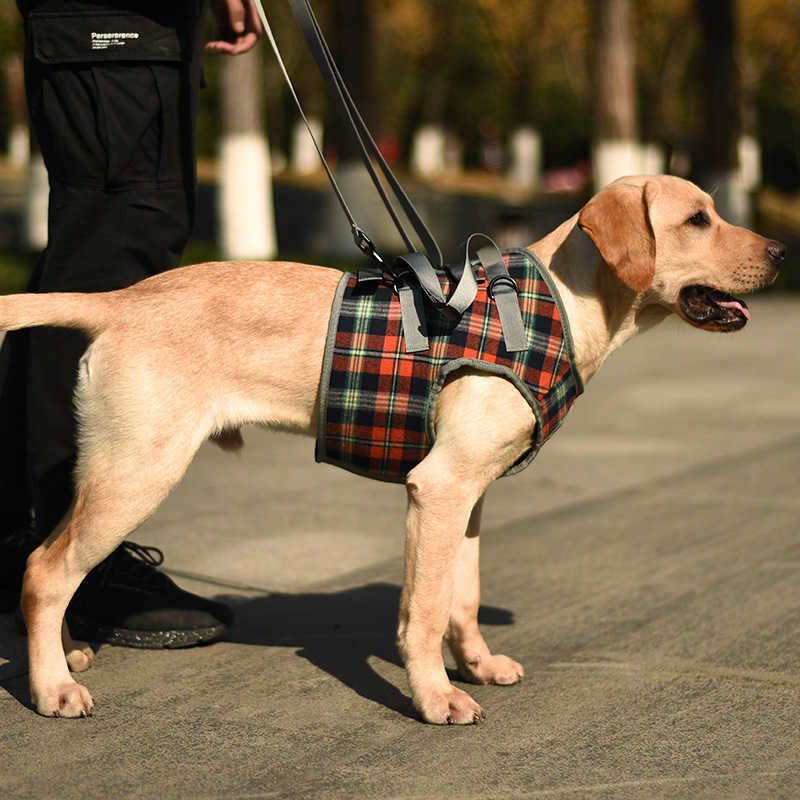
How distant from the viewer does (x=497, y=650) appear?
4.46 metres

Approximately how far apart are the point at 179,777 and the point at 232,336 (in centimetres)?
110

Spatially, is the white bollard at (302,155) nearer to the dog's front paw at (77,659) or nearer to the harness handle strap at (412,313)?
the dog's front paw at (77,659)

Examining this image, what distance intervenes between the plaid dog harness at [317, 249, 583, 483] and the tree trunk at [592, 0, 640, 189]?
671 inches

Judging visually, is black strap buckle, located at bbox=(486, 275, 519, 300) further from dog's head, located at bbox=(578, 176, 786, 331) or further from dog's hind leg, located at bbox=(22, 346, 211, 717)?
dog's hind leg, located at bbox=(22, 346, 211, 717)

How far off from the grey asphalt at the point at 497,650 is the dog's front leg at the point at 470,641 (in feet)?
0.16

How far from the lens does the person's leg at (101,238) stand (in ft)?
14.5

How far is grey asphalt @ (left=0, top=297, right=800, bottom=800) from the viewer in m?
3.45

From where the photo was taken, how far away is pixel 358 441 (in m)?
3.91

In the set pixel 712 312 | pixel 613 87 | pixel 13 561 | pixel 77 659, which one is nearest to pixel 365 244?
pixel 712 312

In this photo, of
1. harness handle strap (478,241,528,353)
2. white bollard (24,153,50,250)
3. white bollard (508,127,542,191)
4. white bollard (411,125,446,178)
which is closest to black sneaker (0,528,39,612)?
harness handle strap (478,241,528,353)

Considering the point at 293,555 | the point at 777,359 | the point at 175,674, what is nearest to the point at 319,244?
the point at 777,359

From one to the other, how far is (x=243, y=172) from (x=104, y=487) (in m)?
14.5

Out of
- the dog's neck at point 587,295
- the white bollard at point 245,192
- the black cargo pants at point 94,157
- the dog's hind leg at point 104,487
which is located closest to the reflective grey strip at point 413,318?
the dog's neck at point 587,295

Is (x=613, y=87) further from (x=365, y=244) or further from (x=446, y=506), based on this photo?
(x=446, y=506)
